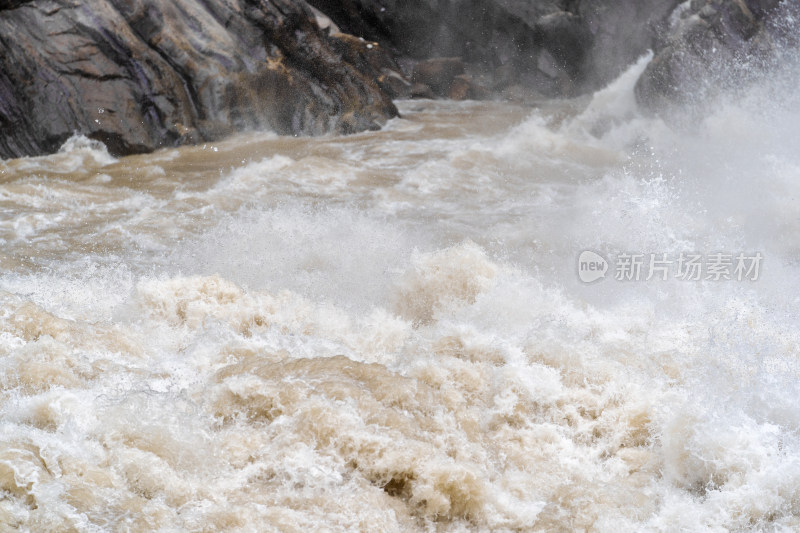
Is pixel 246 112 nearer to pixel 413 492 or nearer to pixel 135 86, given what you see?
pixel 135 86

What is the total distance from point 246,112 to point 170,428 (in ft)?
23.9

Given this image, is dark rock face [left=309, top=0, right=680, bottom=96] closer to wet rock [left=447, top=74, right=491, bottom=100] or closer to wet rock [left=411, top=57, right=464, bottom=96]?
wet rock [left=447, top=74, right=491, bottom=100]

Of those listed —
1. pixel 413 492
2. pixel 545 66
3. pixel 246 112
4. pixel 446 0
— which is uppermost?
pixel 446 0

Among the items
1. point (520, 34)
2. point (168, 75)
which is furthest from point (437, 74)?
point (168, 75)

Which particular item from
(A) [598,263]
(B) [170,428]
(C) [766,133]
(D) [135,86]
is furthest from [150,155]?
(C) [766,133]

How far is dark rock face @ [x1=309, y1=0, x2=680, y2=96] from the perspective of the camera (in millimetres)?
13445

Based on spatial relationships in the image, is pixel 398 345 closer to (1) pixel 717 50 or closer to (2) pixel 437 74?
(1) pixel 717 50

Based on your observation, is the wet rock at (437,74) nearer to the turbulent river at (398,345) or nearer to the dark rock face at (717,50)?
the dark rock face at (717,50)

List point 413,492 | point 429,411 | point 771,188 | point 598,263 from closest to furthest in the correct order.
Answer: point 413,492 → point 429,411 → point 598,263 → point 771,188

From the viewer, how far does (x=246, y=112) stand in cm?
970

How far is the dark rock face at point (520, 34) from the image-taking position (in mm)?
13445

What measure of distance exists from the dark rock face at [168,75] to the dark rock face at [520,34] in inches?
129

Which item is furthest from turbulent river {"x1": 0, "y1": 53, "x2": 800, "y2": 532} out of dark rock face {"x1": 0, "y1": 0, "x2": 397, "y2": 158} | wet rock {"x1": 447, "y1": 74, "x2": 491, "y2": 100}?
wet rock {"x1": 447, "y1": 74, "x2": 491, "y2": 100}

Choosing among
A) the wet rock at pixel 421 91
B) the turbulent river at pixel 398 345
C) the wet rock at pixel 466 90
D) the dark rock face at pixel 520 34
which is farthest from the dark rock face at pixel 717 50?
the wet rock at pixel 421 91
